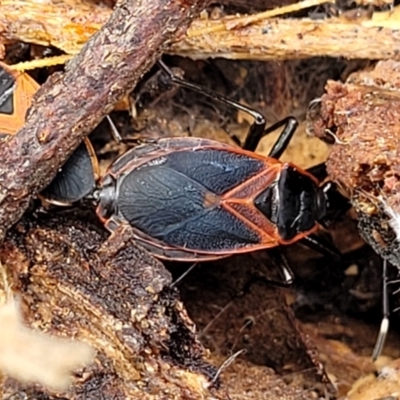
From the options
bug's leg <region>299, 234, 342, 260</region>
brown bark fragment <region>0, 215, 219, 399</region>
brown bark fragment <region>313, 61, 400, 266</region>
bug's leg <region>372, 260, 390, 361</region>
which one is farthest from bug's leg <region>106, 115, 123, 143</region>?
bug's leg <region>372, 260, 390, 361</region>

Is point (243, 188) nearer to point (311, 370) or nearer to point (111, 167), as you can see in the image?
point (111, 167)

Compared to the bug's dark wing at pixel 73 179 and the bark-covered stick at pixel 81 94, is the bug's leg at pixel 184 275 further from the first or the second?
the bark-covered stick at pixel 81 94

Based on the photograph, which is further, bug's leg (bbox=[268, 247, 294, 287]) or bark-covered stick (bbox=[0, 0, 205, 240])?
bug's leg (bbox=[268, 247, 294, 287])

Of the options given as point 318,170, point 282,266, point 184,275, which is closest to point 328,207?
point 318,170

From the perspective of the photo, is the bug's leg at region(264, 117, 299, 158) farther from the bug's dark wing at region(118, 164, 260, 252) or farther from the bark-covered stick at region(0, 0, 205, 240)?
the bark-covered stick at region(0, 0, 205, 240)

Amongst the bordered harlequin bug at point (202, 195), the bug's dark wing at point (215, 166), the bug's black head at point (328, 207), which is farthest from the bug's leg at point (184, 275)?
the bug's black head at point (328, 207)
